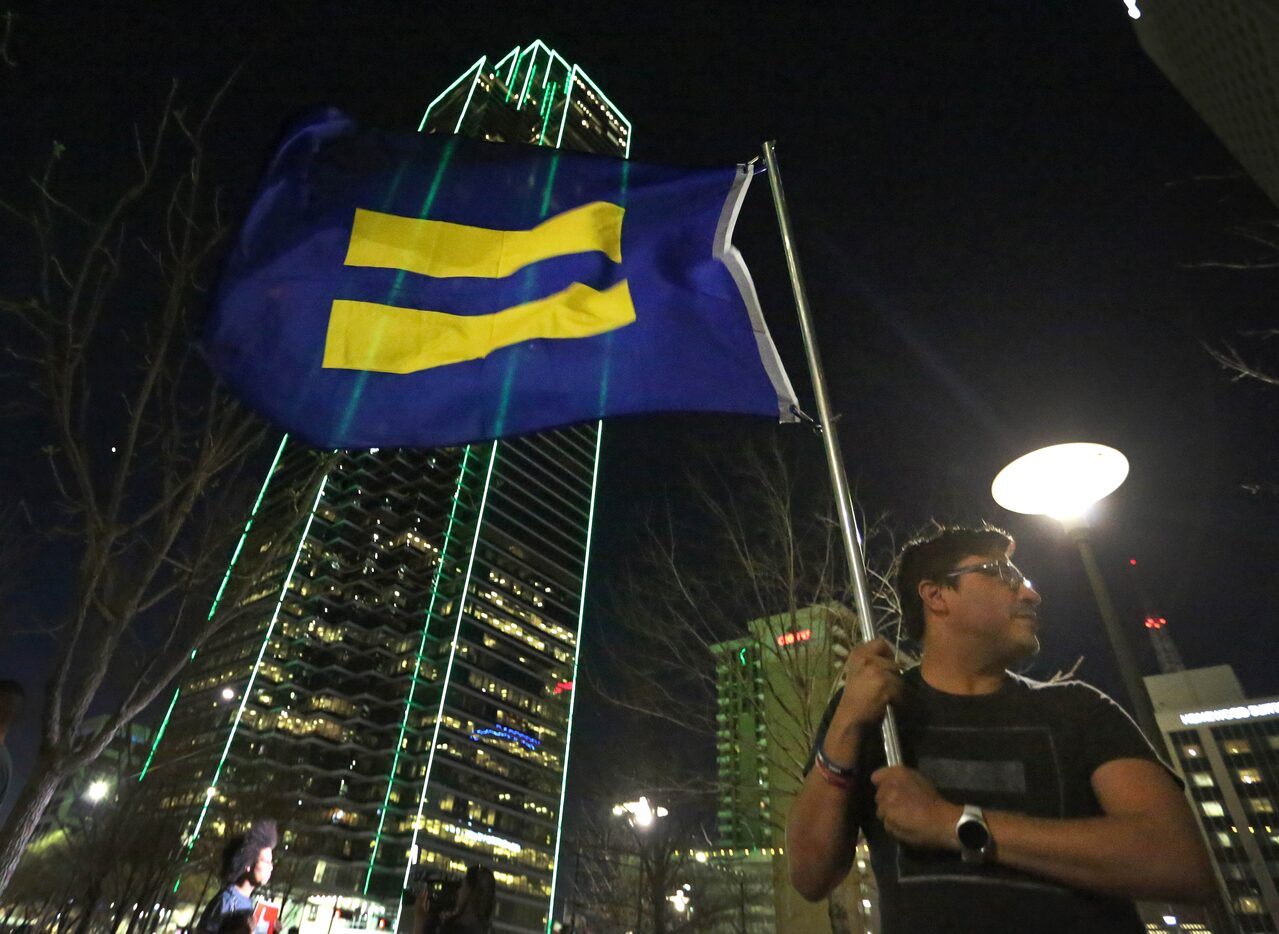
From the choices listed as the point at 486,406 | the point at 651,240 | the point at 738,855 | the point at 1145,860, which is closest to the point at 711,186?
the point at 651,240

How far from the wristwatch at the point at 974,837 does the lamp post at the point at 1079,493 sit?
5352 mm

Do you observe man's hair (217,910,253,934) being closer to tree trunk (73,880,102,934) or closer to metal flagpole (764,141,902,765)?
metal flagpole (764,141,902,765)

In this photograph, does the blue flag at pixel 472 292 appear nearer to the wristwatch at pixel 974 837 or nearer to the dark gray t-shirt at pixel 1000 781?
the dark gray t-shirt at pixel 1000 781

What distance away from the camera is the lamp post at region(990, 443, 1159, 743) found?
630 centimetres

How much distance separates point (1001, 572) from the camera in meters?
2.46

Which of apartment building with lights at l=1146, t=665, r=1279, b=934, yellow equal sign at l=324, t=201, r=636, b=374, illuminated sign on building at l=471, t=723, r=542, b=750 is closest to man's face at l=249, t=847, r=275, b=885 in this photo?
yellow equal sign at l=324, t=201, r=636, b=374

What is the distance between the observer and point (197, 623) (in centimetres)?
867

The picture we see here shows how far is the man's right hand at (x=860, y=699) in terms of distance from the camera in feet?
6.95

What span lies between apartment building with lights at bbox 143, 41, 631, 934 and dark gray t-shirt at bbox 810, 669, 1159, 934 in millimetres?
91321

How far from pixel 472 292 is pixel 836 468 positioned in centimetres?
297

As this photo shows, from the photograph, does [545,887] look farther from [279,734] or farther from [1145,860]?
[1145,860]

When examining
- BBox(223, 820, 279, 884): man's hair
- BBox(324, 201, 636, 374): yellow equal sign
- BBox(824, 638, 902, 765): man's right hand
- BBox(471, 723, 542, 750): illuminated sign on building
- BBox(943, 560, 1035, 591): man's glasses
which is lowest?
BBox(824, 638, 902, 765): man's right hand

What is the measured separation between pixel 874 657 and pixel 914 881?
57cm

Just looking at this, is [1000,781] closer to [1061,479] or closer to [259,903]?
[1061,479]
